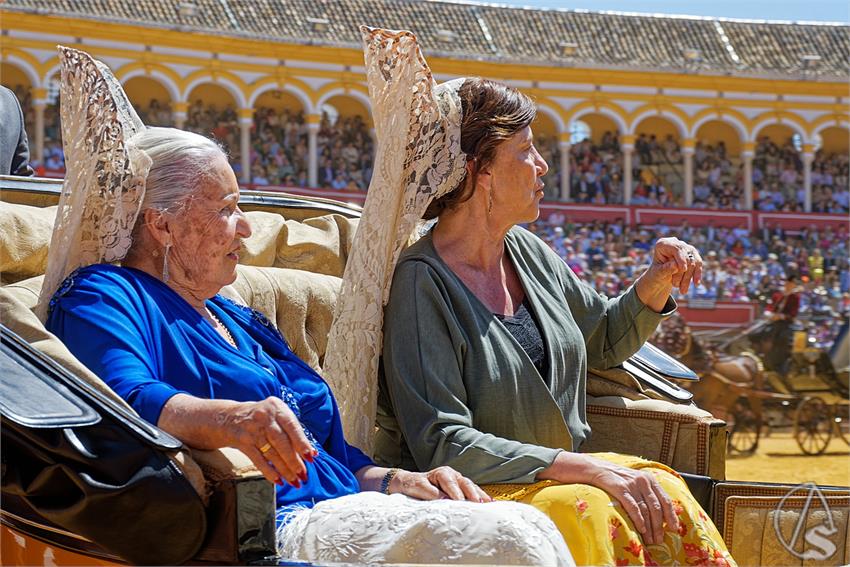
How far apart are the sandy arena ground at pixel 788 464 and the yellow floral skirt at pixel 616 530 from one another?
8016 millimetres

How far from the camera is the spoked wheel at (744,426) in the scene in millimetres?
12703

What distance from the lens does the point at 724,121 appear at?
27.7m

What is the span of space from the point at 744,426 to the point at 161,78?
48.7 ft

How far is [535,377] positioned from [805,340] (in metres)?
11.0

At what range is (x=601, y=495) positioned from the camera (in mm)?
2135

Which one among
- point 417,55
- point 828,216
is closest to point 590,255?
point 828,216

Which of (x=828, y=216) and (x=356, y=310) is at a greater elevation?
(x=828, y=216)

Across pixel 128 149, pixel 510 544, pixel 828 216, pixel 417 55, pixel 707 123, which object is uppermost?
pixel 707 123

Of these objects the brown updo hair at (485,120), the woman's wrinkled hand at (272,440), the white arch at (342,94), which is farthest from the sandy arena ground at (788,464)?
the white arch at (342,94)

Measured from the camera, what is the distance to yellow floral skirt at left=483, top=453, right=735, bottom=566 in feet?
6.77

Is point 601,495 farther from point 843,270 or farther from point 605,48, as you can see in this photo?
point 605,48

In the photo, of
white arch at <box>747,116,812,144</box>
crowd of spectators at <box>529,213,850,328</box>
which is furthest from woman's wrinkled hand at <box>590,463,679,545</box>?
white arch at <box>747,116,812,144</box>

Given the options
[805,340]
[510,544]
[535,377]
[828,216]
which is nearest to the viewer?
[510,544]

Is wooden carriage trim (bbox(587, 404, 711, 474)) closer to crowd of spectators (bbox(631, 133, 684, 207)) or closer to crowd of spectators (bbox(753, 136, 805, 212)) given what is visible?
crowd of spectators (bbox(631, 133, 684, 207))
